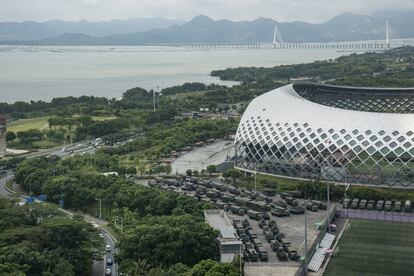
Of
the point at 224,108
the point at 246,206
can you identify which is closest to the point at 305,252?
the point at 246,206

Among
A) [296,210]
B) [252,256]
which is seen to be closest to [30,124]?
[296,210]

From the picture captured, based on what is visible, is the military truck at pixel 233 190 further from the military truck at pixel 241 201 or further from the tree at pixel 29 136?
the tree at pixel 29 136

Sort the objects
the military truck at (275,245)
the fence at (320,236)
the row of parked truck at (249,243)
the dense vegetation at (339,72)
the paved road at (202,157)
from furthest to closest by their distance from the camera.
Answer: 1. the dense vegetation at (339,72)
2. the paved road at (202,157)
3. the military truck at (275,245)
4. the row of parked truck at (249,243)
5. the fence at (320,236)

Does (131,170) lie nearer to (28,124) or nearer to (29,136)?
(29,136)

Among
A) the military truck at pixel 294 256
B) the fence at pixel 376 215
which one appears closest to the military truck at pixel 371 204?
the fence at pixel 376 215

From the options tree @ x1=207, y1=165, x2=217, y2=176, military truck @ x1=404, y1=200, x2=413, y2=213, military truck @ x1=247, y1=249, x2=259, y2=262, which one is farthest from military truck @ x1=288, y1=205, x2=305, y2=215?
tree @ x1=207, y1=165, x2=217, y2=176

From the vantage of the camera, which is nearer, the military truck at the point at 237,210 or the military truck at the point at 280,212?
the military truck at the point at 280,212

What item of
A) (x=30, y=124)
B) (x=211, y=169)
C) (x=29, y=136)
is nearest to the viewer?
(x=211, y=169)
